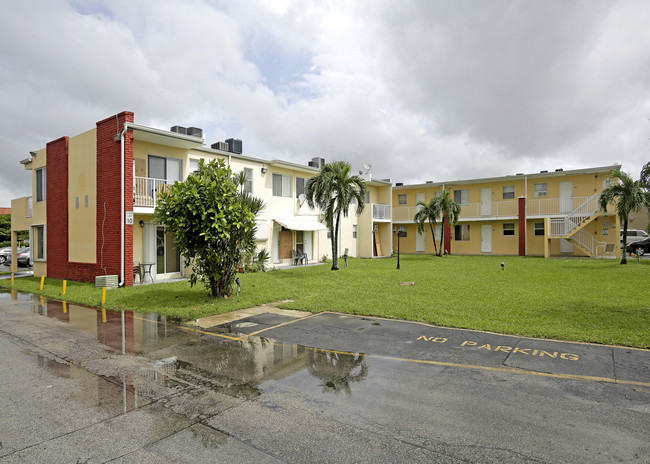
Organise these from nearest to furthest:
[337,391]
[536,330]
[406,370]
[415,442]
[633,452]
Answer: [633,452], [415,442], [337,391], [406,370], [536,330]

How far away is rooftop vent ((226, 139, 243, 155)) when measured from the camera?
20938 mm

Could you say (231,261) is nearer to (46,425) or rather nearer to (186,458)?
(46,425)

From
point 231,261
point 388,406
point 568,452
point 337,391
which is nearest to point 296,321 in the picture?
point 231,261

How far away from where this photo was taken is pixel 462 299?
1122 cm

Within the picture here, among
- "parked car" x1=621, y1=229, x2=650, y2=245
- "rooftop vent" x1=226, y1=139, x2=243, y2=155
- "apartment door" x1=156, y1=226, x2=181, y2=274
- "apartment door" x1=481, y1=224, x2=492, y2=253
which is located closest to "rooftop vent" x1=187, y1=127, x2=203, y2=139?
"rooftop vent" x1=226, y1=139, x2=243, y2=155

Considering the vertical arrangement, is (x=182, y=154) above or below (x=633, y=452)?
above

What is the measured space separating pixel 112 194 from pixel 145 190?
1249 millimetres

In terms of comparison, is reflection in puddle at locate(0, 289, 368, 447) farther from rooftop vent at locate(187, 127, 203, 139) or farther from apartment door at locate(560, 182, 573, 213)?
apartment door at locate(560, 182, 573, 213)

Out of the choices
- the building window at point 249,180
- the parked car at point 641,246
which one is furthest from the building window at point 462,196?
the building window at point 249,180

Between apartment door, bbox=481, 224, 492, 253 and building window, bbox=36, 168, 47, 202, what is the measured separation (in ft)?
102

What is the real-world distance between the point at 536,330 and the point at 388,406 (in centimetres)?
454

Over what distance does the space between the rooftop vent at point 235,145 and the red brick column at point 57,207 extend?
7452 millimetres

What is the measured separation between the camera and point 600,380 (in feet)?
16.9

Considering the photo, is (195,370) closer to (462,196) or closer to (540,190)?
(540,190)
